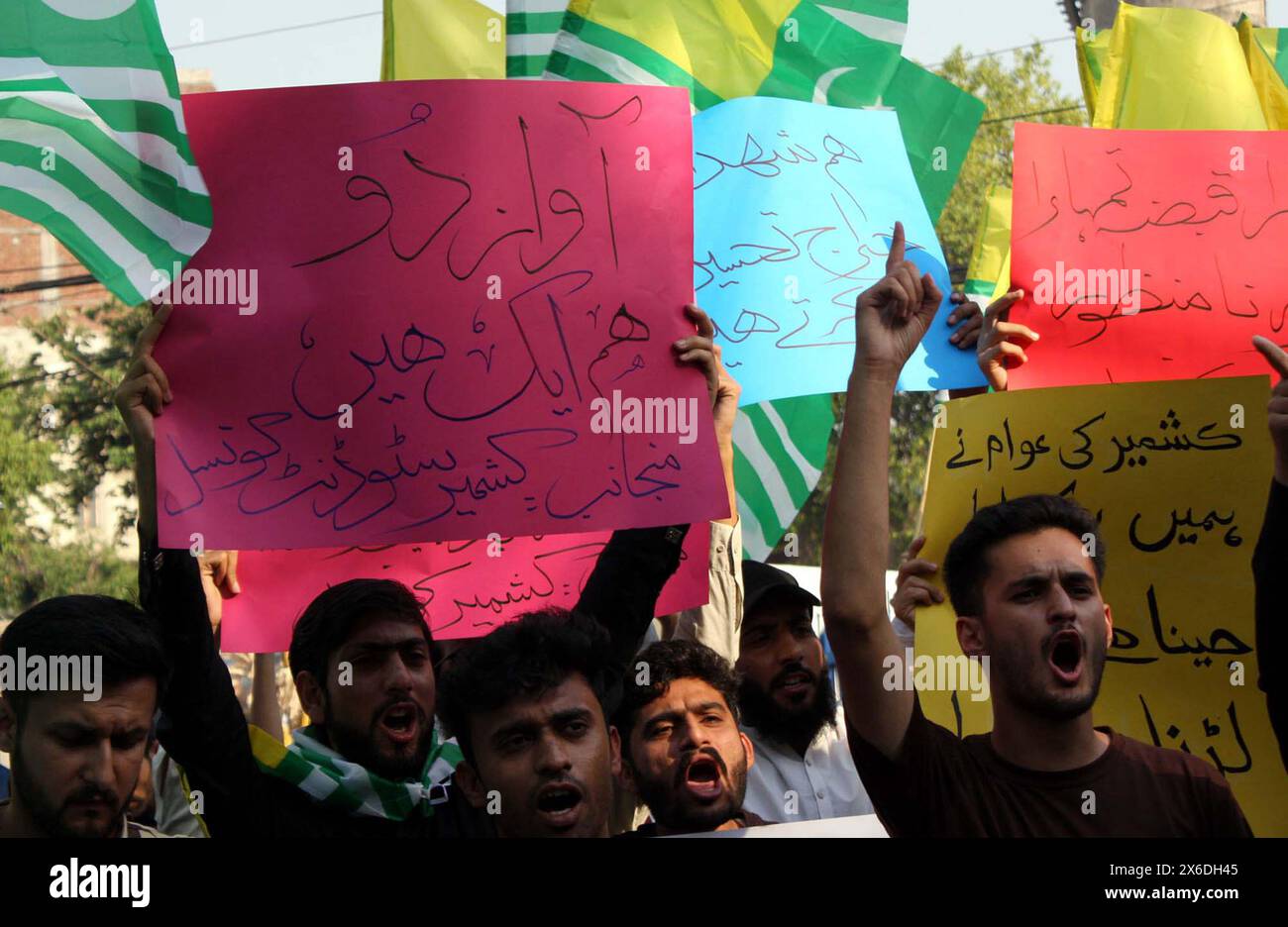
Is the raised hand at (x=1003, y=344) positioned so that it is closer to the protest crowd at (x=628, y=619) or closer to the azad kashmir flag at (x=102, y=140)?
the protest crowd at (x=628, y=619)

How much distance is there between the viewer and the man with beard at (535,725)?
284 cm

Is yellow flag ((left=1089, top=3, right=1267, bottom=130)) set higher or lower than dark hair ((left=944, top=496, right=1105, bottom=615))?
higher

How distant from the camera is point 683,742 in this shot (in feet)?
12.0

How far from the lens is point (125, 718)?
2.74 meters

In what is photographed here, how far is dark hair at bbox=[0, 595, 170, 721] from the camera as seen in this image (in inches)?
109

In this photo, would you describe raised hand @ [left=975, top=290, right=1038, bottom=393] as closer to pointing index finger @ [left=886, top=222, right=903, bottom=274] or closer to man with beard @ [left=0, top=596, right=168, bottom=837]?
pointing index finger @ [left=886, top=222, right=903, bottom=274]

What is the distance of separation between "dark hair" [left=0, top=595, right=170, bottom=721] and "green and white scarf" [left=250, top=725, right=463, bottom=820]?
450 mm

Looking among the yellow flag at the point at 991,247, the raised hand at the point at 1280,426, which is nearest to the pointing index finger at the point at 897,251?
the raised hand at the point at 1280,426

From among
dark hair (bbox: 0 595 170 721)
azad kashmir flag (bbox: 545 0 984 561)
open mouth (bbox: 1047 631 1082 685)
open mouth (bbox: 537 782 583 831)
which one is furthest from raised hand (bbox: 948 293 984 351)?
dark hair (bbox: 0 595 170 721)

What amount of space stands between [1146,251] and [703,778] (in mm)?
1676

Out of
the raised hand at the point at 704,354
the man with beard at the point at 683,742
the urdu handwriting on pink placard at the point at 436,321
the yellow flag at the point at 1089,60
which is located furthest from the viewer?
the yellow flag at the point at 1089,60

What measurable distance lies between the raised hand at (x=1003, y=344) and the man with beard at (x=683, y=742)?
3.09ft

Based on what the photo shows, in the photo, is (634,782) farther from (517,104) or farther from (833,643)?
(517,104)

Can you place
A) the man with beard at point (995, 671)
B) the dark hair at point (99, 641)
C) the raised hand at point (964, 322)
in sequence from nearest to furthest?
the man with beard at point (995, 671) → the dark hair at point (99, 641) → the raised hand at point (964, 322)
